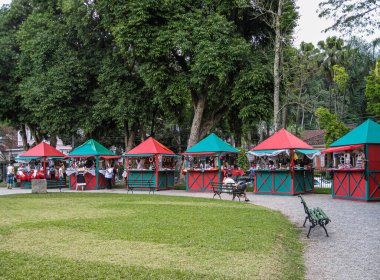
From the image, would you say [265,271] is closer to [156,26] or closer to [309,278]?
[309,278]

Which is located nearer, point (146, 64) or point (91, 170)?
point (146, 64)

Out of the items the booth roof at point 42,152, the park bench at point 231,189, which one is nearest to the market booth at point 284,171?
the park bench at point 231,189

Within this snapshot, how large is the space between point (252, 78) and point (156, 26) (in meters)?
8.45

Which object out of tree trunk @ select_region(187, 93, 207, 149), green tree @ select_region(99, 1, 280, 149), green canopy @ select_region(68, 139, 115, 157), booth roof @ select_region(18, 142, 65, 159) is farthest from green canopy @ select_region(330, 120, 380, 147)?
booth roof @ select_region(18, 142, 65, 159)

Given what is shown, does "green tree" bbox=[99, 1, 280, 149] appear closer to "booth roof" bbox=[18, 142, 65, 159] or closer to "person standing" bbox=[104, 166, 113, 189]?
"person standing" bbox=[104, 166, 113, 189]

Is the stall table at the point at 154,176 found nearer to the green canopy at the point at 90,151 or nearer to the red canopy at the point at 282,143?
the green canopy at the point at 90,151

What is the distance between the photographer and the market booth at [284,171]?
78.8 ft

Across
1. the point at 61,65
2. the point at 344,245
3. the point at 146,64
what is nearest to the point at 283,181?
the point at 146,64

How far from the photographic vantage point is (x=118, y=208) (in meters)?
16.8

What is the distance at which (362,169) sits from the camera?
772 inches

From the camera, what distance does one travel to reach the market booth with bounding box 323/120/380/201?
1959cm

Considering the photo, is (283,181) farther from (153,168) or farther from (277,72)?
(153,168)

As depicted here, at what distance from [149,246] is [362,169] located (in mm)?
13660

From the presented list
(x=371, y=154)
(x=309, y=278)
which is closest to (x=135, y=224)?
(x=309, y=278)
